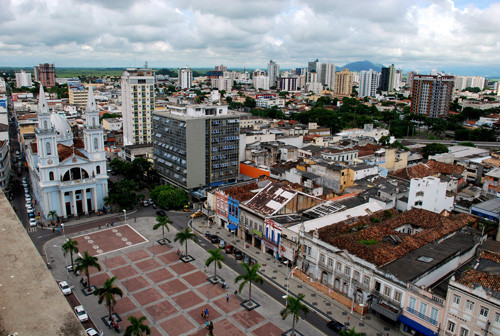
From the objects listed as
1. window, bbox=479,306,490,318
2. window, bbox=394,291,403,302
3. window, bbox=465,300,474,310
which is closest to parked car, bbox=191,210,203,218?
window, bbox=394,291,403,302

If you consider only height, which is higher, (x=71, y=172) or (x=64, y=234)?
(x=71, y=172)

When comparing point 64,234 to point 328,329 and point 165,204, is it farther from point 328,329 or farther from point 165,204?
point 328,329

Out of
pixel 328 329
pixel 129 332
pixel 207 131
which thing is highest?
pixel 207 131

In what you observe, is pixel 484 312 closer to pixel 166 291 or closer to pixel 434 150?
pixel 166 291

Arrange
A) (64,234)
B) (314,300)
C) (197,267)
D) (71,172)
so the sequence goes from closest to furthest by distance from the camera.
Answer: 1. (314,300)
2. (197,267)
3. (64,234)
4. (71,172)

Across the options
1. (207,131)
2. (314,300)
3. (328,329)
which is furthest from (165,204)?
(328,329)

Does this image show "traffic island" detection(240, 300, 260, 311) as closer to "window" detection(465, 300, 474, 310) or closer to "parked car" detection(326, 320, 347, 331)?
"parked car" detection(326, 320, 347, 331)

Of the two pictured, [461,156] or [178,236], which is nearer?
[178,236]
